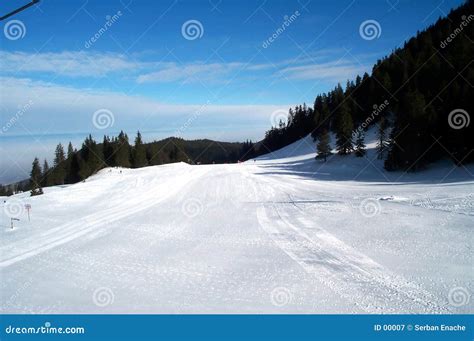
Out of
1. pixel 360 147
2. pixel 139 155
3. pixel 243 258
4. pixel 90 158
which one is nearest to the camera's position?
pixel 243 258

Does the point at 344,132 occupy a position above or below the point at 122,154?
below

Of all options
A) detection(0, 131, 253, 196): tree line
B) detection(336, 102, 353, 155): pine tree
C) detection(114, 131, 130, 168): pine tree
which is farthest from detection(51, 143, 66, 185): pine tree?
detection(336, 102, 353, 155): pine tree

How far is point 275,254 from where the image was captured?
831 centimetres

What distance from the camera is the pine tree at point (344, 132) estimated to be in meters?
46.2

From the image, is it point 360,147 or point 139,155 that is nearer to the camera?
point 360,147

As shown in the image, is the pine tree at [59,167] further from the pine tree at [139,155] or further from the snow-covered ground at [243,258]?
the snow-covered ground at [243,258]

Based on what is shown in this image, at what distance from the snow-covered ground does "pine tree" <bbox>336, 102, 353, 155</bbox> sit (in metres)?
31.1

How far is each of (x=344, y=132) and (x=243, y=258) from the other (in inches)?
1648

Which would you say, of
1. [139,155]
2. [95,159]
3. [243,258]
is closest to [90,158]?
[95,159]

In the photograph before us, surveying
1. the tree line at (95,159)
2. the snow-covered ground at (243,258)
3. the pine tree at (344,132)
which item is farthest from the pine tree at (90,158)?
the snow-covered ground at (243,258)

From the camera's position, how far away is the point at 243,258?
8141mm

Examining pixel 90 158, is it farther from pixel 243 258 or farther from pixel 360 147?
pixel 243 258

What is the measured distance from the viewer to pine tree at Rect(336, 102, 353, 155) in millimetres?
46203

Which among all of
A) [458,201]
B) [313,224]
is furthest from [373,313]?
[458,201]
